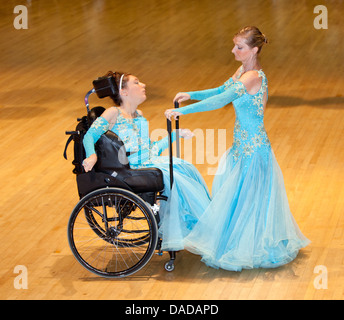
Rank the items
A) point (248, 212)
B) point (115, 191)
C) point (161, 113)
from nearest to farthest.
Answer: point (115, 191) → point (248, 212) → point (161, 113)

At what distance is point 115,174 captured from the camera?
370 centimetres

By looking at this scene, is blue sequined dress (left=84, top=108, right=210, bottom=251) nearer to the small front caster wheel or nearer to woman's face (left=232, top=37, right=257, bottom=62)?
the small front caster wheel

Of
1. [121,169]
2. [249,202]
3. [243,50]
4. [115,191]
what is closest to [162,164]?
[121,169]

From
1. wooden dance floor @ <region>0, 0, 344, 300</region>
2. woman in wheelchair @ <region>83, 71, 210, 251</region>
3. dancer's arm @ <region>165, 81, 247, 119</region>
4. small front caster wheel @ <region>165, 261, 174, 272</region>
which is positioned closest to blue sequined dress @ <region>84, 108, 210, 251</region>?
woman in wheelchair @ <region>83, 71, 210, 251</region>

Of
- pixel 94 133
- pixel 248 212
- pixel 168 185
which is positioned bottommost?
pixel 248 212

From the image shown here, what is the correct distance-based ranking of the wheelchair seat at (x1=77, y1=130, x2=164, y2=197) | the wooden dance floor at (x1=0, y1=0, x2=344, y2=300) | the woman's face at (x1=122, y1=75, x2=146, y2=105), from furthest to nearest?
1. the woman's face at (x1=122, y1=75, x2=146, y2=105)
2. the wooden dance floor at (x1=0, y1=0, x2=344, y2=300)
3. the wheelchair seat at (x1=77, y1=130, x2=164, y2=197)

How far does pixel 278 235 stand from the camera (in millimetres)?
3834

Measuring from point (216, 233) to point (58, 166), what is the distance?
198 cm

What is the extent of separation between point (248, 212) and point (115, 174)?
2.33 feet

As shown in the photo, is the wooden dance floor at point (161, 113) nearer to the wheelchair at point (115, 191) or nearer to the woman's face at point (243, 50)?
the wheelchair at point (115, 191)

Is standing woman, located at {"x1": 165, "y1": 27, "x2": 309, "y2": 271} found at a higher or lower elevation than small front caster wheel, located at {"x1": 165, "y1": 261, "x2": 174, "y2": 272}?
higher

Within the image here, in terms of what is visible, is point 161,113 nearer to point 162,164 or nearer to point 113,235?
point 162,164

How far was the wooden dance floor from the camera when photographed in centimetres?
376

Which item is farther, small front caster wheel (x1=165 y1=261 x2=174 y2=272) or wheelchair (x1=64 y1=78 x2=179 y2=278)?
small front caster wheel (x1=165 y1=261 x2=174 y2=272)
